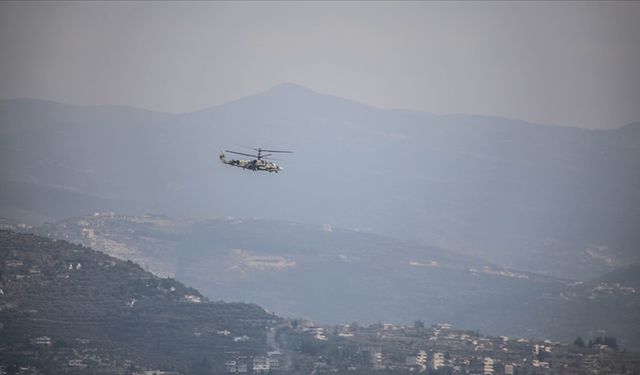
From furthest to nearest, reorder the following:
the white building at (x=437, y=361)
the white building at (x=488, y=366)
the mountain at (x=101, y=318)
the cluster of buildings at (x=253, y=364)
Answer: the white building at (x=437, y=361), the white building at (x=488, y=366), the cluster of buildings at (x=253, y=364), the mountain at (x=101, y=318)

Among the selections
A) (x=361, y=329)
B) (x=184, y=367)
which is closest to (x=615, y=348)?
(x=361, y=329)

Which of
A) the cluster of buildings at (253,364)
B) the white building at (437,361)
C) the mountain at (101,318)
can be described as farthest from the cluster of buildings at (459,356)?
the mountain at (101,318)

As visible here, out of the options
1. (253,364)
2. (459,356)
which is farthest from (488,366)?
(253,364)

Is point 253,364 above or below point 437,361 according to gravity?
below

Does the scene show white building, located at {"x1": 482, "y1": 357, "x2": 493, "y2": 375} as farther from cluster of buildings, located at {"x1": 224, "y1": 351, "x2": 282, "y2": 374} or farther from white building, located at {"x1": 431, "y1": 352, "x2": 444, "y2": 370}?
cluster of buildings, located at {"x1": 224, "y1": 351, "x2": 282, "y2": 374}

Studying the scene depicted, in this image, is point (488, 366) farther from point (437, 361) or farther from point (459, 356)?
point (459, 356)

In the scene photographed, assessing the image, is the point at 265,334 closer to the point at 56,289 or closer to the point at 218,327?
the point at 218,327

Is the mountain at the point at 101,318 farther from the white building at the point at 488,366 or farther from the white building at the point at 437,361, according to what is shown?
the white building at the point at 488,366

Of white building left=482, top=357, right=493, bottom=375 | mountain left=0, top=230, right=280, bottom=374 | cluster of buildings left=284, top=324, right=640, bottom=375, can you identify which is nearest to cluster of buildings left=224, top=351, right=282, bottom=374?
mountain left=0, top=230, right=280, bottom=374
